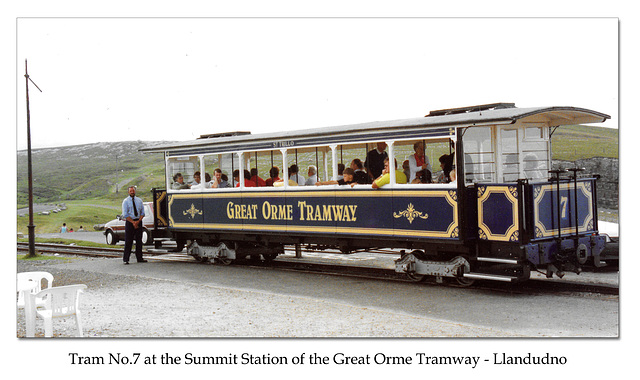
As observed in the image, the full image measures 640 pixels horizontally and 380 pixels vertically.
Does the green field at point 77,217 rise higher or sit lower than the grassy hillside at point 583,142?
lower

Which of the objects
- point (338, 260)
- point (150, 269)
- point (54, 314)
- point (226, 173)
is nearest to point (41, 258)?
point (150, 269)

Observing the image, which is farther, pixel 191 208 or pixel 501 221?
pixel 191 208

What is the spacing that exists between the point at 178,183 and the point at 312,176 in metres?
4.16

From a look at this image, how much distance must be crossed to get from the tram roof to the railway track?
2.62 meters

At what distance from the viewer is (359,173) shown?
1189 centimetres

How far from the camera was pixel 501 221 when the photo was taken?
33.1 feet

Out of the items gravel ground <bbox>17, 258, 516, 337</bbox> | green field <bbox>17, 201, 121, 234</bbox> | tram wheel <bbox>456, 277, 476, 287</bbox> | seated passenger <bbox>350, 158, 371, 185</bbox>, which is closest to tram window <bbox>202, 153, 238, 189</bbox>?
seated passenger <bbox>350, 158, 371, 185</bbox>

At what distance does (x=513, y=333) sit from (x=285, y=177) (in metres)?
6.35

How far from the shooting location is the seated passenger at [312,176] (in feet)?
42.4

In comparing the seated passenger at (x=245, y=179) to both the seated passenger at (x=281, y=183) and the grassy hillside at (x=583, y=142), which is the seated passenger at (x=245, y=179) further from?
the grassy hillside at (x=583, y=142)

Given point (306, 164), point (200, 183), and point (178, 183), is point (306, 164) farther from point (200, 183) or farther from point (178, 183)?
point (178, 183)

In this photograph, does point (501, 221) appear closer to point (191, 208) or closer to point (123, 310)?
point (123, 310)

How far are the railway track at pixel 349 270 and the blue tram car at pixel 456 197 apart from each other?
0.33 metres

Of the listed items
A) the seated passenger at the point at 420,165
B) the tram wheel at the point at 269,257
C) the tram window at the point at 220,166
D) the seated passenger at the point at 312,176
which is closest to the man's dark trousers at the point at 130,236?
the tram window at the point at 220,166
